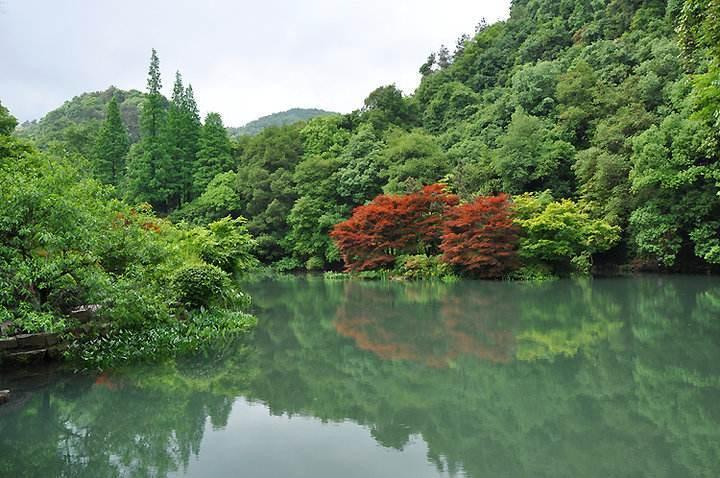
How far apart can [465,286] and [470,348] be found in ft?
30.8

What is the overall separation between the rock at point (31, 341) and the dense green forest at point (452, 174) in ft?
1.36

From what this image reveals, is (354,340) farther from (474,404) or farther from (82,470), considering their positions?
(82,470)

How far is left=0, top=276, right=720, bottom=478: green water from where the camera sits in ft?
12.7

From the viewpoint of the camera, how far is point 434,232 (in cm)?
2102

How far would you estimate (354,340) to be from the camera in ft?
28.3

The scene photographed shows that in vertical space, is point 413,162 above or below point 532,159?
above

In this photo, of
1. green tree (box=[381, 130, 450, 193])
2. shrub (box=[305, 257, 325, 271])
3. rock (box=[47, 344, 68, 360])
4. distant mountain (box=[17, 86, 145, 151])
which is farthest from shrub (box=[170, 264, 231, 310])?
distant mountain (box=[17, 86, 145, 151])

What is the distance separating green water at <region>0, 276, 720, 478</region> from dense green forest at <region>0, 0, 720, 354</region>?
1718 millimetres

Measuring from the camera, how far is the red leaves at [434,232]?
18.7 metres

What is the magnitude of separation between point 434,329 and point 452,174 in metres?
15.5

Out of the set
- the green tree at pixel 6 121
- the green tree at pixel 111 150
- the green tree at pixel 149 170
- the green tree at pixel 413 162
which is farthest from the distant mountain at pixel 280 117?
the green tree at pixel 6 121

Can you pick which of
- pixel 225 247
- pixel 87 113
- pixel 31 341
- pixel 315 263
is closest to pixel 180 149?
pixel 315 263

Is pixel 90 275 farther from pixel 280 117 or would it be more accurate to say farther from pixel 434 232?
pixel 280 117

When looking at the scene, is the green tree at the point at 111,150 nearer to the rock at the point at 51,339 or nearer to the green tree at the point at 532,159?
the green tree at the point at 532,159
